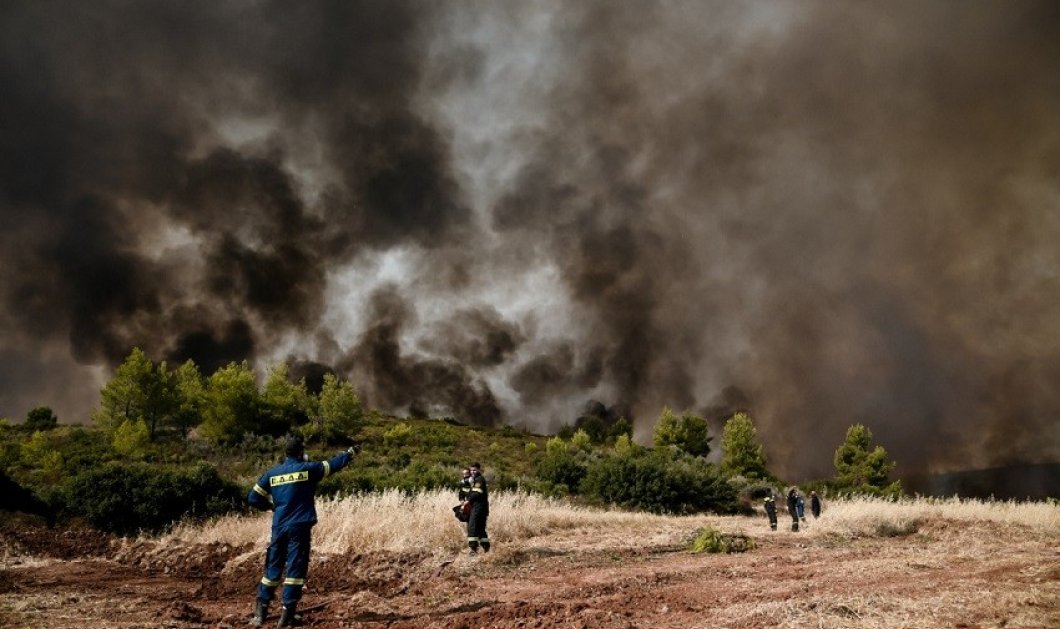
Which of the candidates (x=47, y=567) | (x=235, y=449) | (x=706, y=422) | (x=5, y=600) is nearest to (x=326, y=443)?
(x=235, y=449)

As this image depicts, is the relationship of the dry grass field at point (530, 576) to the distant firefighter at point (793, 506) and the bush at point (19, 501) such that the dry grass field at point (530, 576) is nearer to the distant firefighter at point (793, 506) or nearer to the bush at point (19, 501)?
the bush at point (19, 501)

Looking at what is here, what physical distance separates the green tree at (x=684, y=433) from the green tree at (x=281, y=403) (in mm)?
39164

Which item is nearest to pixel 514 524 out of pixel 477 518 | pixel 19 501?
pixel 477 518

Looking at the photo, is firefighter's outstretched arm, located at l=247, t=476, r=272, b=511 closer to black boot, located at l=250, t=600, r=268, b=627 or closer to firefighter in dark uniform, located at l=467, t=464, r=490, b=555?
black boot, located at l=250, t=600, r=268, b=627

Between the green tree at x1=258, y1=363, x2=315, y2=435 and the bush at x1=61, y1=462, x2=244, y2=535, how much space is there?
43.6m

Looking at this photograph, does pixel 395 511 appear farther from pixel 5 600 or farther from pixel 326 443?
pixel 326 443

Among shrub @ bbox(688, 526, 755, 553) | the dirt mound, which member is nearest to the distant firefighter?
shrub @ bbox(688, 526, 755, 553)

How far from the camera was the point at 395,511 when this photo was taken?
15.0 m

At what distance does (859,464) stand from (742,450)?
32.7ft

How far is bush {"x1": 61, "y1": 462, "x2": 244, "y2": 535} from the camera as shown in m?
18.7

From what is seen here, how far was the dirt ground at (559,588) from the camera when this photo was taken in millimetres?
5941

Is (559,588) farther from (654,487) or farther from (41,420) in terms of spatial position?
(41,420)

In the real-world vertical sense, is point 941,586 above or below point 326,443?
below

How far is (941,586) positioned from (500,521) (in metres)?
10.8
